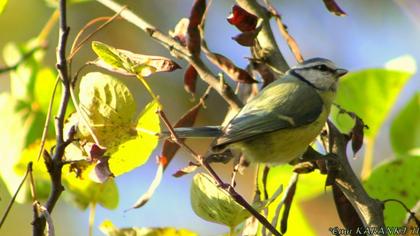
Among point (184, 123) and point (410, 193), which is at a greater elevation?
point (184, 123)

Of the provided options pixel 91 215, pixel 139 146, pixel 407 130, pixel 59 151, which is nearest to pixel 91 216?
pixel 91 215

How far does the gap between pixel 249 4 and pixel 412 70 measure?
42cm

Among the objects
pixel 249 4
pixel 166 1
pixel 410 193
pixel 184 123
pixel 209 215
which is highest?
pixel 166 1

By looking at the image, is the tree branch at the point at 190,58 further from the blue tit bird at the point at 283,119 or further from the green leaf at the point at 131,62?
the blue tit bird at the point at 283,119

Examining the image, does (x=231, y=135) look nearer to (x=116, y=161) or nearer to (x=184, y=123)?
(x=184, y=123)

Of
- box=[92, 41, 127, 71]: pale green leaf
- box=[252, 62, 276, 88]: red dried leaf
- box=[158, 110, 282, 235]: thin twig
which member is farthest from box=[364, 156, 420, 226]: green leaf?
box=[92, 41, 127, 71]: pale green leaf

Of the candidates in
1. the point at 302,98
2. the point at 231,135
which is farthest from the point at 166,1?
the point at 231,135

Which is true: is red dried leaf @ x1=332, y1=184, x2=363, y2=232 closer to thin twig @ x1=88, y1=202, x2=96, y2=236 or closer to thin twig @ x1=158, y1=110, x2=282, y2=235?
thin twig @ x1=158, y1=110, x2=282, y2=235

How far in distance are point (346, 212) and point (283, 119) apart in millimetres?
668

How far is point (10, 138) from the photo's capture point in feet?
4.41

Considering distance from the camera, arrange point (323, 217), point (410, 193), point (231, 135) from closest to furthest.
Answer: point (410, 193) → point (231, 135) → point (323, 217)

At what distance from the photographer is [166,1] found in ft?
11.8

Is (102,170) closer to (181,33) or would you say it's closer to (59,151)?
(59,151)

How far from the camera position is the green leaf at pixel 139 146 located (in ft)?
3.55
